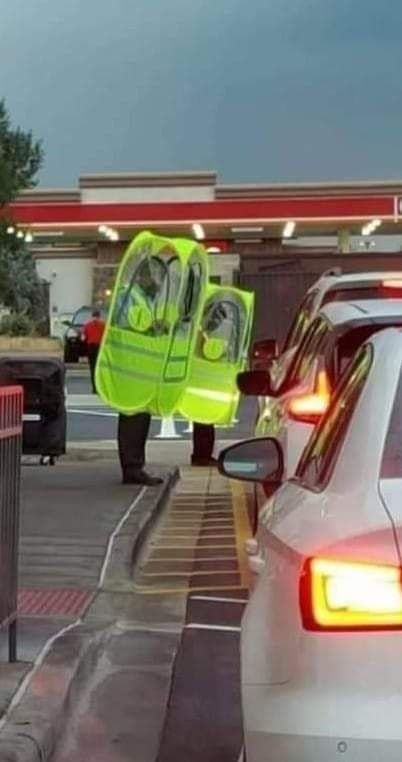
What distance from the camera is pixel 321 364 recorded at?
8312 mm

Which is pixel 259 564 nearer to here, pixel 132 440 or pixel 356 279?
pixel 356 279

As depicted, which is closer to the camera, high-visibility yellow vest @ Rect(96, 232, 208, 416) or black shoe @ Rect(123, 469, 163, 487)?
high-visibility yellow vest @ Rect(96, 232, 208, 416)

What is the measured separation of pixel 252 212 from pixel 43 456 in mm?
28235

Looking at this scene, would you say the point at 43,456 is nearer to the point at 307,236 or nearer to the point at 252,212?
the point at 252,212

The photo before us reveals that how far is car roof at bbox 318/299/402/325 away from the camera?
7251 mm

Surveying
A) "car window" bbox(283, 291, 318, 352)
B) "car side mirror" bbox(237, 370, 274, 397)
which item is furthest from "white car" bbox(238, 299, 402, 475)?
Result: "car window" bbox(283, 291, 318, 352)

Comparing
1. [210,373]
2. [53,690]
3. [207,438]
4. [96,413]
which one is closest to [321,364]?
[53,690]

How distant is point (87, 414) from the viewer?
1024 inches

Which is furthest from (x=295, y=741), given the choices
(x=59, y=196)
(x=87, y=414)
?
(x=59, y=196)

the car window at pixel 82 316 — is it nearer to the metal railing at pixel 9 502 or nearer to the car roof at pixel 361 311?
the car roof at pixel 361 311

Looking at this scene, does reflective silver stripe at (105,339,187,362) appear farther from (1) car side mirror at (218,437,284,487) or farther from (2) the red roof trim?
(2) the red roof trim

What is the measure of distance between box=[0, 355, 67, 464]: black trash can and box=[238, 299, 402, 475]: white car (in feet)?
22.3

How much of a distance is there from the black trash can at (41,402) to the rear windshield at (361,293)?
5.93 m

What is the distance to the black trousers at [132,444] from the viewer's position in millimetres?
13578
